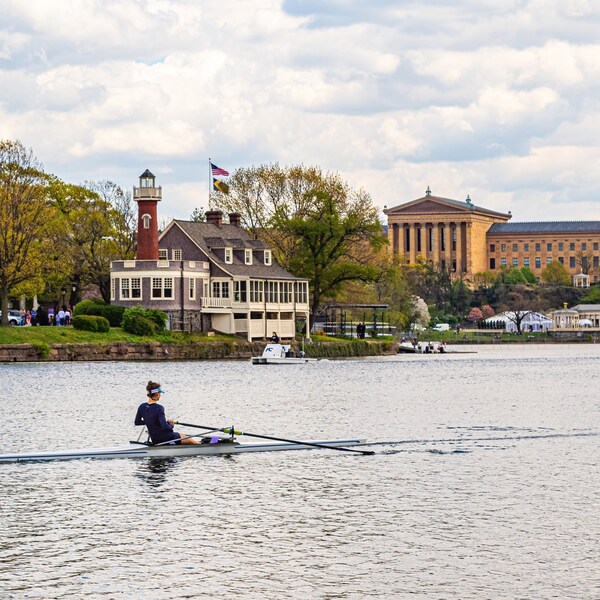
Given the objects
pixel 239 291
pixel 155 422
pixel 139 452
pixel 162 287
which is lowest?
pixel 139 452

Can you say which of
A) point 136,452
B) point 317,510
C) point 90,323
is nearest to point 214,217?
point 90,323

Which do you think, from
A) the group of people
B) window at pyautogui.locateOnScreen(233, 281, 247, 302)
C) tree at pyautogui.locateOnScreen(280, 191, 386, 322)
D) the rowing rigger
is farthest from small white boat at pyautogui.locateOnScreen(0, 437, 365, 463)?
tree at pyautogui.locateOnScreen(280, 191, 386, 322)

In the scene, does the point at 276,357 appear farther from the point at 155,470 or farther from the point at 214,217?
the point at 155,470

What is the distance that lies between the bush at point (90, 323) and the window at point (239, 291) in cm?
1575

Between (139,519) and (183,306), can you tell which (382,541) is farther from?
(183,306)

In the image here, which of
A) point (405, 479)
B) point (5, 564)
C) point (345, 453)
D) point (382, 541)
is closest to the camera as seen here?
point (5, 564)

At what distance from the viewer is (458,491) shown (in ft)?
106

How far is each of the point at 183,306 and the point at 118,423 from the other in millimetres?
58705

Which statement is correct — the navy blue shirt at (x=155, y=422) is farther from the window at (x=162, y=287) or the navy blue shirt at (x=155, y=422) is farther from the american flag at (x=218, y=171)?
the american flag at (x=218, y=171)

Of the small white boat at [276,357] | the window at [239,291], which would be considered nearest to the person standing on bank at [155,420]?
the small white boat at [276,357]

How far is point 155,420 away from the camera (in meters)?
35.4

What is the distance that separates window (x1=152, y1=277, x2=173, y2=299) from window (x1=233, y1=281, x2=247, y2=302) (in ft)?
21.6

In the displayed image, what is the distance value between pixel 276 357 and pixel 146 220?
17.1 metres

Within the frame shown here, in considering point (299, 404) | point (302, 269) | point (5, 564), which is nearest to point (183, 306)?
point (302, 269)
